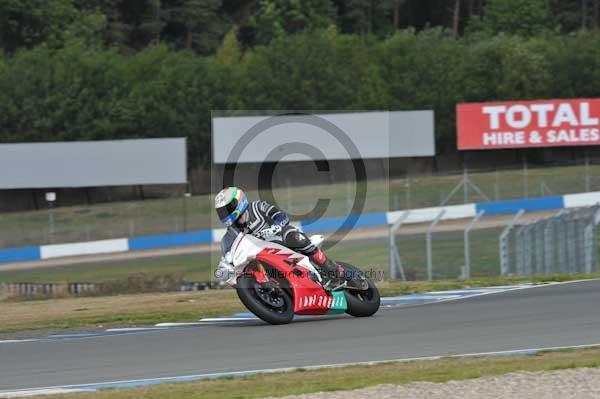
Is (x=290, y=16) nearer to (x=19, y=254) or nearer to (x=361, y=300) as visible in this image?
(x=19, y=254)

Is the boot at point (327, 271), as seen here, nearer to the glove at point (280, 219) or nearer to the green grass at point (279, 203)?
the glove at point (280, 219)

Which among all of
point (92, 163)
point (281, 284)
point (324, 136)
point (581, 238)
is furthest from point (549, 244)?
point (92, 163)

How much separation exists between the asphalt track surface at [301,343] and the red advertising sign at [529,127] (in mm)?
33695

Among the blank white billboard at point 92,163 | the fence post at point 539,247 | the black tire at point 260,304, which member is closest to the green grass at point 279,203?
the blank white billboard at point 92,163

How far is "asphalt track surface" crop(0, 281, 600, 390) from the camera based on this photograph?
34.0 feet

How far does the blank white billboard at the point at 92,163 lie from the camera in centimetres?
4562

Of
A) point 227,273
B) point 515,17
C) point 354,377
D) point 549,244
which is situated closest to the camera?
point 354,377

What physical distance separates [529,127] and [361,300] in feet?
116

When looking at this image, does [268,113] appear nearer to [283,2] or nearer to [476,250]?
[476,250]

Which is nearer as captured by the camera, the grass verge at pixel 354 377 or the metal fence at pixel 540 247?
the grass verge at pixel 354 377

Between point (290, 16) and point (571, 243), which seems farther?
point (290, 16)

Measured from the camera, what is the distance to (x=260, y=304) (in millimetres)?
12422

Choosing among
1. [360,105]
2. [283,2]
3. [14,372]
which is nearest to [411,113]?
[360,105]

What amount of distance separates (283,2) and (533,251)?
2349 inches
